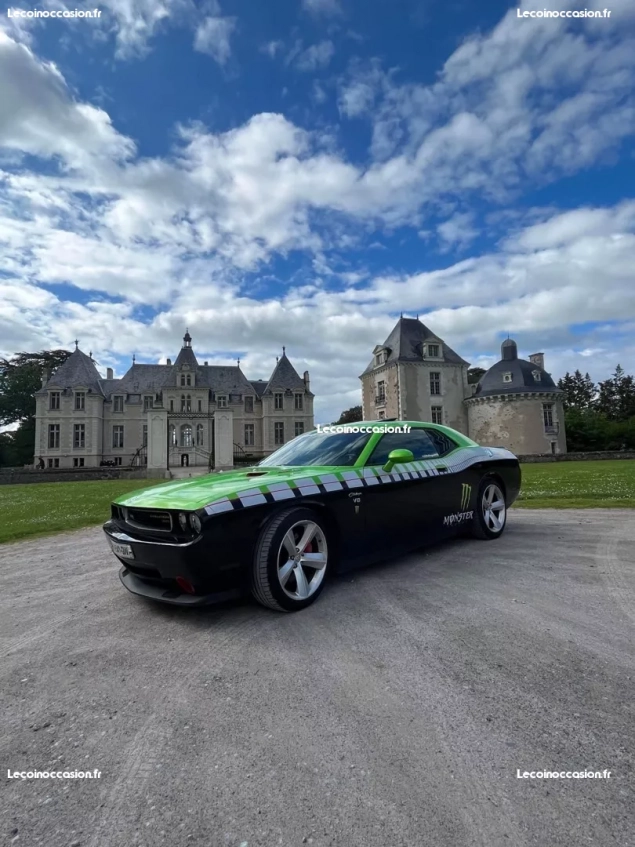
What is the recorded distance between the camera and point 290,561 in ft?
11.0

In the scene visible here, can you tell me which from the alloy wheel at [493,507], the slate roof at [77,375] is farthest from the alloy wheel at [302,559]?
the slate roof at [77,375]

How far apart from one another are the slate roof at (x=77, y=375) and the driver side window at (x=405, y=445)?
49890 mm

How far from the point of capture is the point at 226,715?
2070 mm

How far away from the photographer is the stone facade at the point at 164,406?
45844mm

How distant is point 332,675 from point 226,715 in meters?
0.61

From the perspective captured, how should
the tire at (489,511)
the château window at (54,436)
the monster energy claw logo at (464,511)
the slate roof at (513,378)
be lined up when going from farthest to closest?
the château window at (54,436) < the slate roof at (513,378) < the tire at (489,511) < the monster energy claw logo at (464,511)

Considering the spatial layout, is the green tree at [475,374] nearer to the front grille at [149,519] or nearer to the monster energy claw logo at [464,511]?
the monster energy claw logo at [464,511]

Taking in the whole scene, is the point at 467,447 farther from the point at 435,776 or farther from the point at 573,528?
the point at 435,776

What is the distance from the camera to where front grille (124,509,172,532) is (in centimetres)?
320

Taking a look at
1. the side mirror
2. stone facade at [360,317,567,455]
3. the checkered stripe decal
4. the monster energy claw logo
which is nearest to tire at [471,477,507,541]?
the monster energy claw logo

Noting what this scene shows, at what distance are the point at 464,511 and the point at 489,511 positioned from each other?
24.6 inches

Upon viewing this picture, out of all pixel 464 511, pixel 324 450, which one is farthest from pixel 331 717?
pixel 464 511

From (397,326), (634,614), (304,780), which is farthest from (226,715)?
(397,326)

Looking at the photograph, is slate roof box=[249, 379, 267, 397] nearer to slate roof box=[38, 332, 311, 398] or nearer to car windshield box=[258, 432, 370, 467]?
slate roof box=[38, 332, 311, 398]
